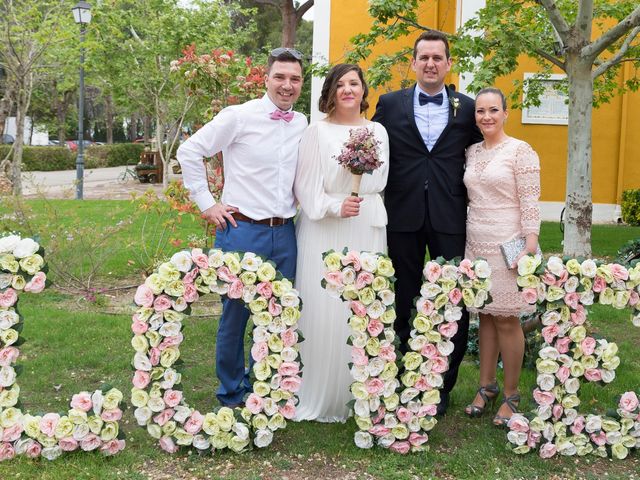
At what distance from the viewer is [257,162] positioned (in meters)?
4.54

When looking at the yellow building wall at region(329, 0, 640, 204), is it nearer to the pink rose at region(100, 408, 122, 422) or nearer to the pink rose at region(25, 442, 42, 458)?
the pink rose at region(100, 408, 122, 422)

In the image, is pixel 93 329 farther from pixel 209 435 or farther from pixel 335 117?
pixel 335 117

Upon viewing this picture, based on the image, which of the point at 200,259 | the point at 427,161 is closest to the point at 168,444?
the point at 200,259

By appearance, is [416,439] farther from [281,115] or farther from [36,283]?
[36,283]

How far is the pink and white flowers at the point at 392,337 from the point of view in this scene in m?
4.10

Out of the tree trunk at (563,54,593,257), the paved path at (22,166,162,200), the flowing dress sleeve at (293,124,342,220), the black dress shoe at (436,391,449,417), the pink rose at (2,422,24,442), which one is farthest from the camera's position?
the paved path at (22,166,162,200)

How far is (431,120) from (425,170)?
1.16ft

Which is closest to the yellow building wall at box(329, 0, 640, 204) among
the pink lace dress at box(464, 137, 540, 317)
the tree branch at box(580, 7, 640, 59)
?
the tree branch at box(580, 7, 640, 59)

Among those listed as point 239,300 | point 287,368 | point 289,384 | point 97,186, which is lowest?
point 289,384

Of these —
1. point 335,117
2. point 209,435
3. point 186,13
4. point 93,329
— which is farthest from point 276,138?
point 186,13

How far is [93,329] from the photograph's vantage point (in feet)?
23.2

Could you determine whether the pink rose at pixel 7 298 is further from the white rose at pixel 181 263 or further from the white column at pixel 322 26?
the white column at pixel 322 26

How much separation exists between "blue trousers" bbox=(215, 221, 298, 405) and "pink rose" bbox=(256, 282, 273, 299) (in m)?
0.42

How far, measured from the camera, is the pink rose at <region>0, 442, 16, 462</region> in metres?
4.00
